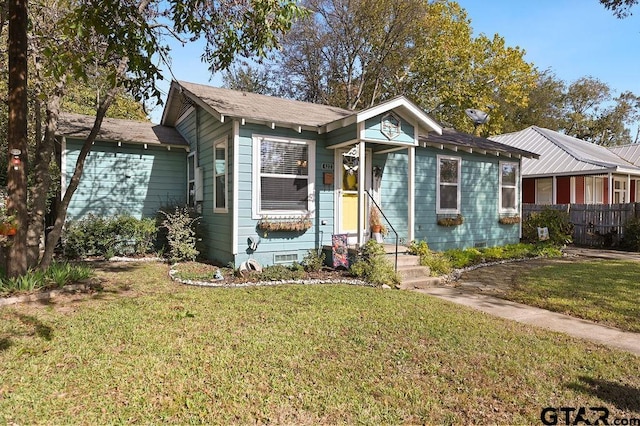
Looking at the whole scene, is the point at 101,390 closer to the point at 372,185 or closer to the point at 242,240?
the point at 242,240

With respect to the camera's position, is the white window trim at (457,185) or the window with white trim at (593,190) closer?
the white window trim at (457,185)

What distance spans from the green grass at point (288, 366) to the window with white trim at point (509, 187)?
786cm

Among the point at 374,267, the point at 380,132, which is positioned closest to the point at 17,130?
the point at 374,267

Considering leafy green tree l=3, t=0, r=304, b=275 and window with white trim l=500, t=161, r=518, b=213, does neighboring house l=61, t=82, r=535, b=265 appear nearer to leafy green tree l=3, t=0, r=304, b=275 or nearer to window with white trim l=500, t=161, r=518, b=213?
window with white trim l=500, t=161, r=518, b=213

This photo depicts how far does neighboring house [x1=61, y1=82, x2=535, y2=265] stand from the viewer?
7777 mm

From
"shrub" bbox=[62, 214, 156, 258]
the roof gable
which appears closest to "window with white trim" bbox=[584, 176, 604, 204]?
the roof gable

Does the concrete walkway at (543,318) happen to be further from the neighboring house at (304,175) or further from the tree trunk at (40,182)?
the tree trunk at (40,182)

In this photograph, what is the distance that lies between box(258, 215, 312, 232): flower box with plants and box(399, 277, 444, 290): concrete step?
2.35 meters

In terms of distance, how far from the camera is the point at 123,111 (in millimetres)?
21219

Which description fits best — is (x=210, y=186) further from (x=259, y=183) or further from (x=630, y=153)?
(x=630, y=153)

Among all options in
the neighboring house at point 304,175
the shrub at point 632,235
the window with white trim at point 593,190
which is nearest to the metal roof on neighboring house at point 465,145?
the neighboring house at point 304,175

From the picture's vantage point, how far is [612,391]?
3.14m

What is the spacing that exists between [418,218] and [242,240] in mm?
4893

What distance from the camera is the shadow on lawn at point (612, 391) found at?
2940 mm
